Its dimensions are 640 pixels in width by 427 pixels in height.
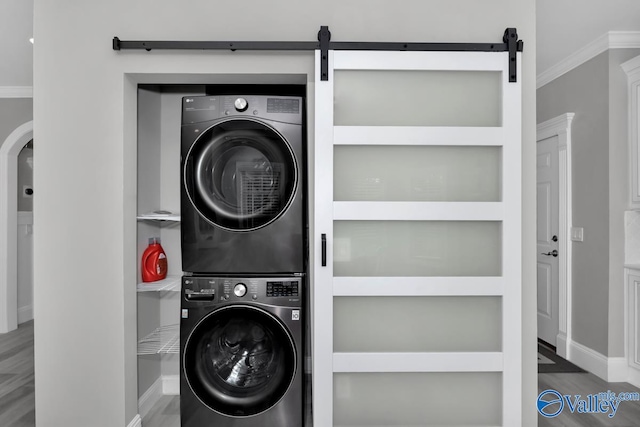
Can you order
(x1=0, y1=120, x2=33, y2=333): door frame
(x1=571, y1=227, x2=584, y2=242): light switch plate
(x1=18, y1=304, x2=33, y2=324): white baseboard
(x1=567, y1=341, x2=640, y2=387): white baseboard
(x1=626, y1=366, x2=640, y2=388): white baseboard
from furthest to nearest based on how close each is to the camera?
(x1=18, y1=304, x2=33, y2=324): white baseboard < (x1=0, y1=120, x2=33, y2=333): door frame < (x1=571, y1=227, x2=584, y2=242): light switch plate < (x1=567, y1=341, x2=640, y2=387): white baseboard < (x1=626, y1=366, x2=640, y2=388): white baseboard

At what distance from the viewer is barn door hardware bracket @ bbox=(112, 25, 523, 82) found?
6.33 feet

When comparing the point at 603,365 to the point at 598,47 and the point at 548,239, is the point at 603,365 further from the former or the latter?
the point at 598,47

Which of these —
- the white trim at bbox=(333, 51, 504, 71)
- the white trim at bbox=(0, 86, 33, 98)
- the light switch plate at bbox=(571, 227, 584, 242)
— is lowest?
the light switch plate at bbox=(571, 227, 584, 242)

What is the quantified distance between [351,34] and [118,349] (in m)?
2.03

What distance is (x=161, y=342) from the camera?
230cm

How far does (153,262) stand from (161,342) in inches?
19.0

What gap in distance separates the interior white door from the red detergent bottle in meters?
3.45

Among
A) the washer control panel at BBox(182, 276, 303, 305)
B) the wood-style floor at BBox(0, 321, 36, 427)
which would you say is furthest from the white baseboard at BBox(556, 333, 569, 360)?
the wood-style floor at BBox(0, 321, 36, 427)

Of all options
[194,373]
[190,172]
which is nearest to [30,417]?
[194,373]

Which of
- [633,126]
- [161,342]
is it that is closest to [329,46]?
[161,342]

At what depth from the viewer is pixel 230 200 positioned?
199 cm

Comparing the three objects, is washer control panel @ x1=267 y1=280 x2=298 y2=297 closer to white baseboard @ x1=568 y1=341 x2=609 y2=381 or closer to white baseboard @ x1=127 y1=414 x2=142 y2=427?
white baseboard @ x1=127 y1=414 x2=142 y2=427

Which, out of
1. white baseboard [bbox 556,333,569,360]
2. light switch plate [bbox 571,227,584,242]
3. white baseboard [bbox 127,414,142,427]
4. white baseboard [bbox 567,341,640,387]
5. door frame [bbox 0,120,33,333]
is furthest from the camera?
door frame [bbox 0,120,33,333]

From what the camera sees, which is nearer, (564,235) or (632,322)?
(632,322)
